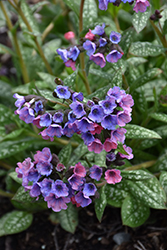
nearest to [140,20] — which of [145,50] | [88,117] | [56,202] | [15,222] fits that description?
[145,50]

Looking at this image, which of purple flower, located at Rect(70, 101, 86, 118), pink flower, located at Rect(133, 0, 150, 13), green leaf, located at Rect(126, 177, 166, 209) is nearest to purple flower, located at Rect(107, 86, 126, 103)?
purple flower, located at Rect(70, 101, 86, 118)

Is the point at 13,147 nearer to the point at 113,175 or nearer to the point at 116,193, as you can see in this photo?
the point at 116,193

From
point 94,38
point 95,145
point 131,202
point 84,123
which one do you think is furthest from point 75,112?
point 131,202

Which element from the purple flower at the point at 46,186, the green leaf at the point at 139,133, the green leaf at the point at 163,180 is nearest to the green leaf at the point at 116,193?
the green leaf at the point at 163,180

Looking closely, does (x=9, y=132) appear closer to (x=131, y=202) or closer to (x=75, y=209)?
(x=75, y=209)

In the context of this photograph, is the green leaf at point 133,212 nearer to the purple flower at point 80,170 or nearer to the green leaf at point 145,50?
the purple flower at point 80,170

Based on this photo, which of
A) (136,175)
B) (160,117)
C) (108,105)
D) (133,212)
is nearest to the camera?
(108,105)
